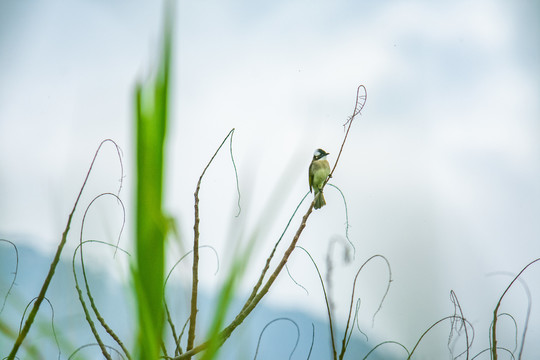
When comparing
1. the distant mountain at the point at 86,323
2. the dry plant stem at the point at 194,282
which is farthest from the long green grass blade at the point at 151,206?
the dry plant stem at the point at 194,282

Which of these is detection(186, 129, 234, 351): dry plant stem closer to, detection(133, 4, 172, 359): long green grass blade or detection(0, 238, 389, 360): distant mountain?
detection(0, 238, 389, 360): distant mountain

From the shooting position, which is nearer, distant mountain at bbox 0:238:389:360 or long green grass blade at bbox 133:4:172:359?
long green grass blade at bbox 133:4:172:359

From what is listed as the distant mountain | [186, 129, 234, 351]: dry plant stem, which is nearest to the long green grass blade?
the distant mountain

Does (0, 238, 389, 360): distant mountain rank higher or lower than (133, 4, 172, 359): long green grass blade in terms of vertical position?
lower

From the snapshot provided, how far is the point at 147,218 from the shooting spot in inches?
9.5

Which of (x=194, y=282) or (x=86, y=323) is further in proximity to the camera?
(x=86, y=323)

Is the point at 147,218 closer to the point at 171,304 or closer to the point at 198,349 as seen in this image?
the point at 198,349

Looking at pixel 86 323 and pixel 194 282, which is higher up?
pixel 194 282

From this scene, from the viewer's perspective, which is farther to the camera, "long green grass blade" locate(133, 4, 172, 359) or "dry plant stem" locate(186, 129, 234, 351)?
"dry plant stem" locate(186, 129, 234, 351)

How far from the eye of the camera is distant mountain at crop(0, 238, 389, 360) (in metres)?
0.40

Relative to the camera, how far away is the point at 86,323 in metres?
0.58

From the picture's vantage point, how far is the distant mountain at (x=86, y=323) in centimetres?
40

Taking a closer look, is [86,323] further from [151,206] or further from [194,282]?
[151,206]

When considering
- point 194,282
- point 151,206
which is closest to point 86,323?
point 194,282
